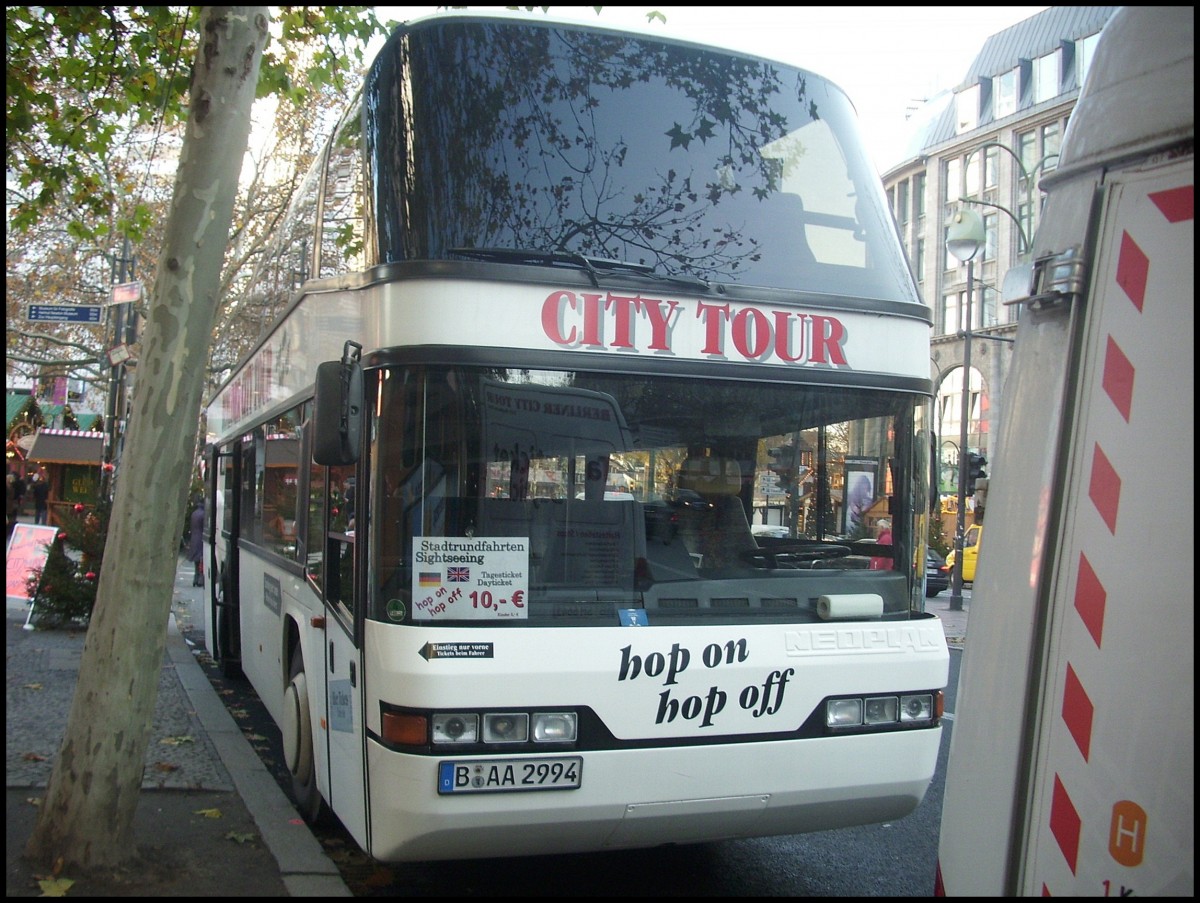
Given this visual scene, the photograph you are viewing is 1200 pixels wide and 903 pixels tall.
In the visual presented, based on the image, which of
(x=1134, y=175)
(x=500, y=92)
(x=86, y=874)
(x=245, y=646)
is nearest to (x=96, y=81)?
(x=245, y=646)

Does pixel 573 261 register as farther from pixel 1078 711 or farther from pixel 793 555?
pixel 1078 711

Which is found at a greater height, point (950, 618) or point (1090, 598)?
point (1090, 598)

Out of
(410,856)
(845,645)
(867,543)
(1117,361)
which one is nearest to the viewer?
(1117,361)

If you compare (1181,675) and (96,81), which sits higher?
(96,81)

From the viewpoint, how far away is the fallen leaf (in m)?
4.71

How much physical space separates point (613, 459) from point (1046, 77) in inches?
2413

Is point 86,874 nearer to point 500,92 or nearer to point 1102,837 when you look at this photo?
point 500,92

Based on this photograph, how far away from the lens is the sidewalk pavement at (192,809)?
4.99 m

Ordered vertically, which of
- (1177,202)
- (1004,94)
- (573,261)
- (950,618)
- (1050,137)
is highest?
(1004,94)

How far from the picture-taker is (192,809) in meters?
6.03

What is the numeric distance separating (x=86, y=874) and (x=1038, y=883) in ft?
13.8

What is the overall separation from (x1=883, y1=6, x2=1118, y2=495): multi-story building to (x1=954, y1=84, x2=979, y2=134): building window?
0.06 m

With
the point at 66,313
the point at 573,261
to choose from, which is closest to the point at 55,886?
the point at 573,261

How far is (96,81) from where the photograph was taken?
345 inches
